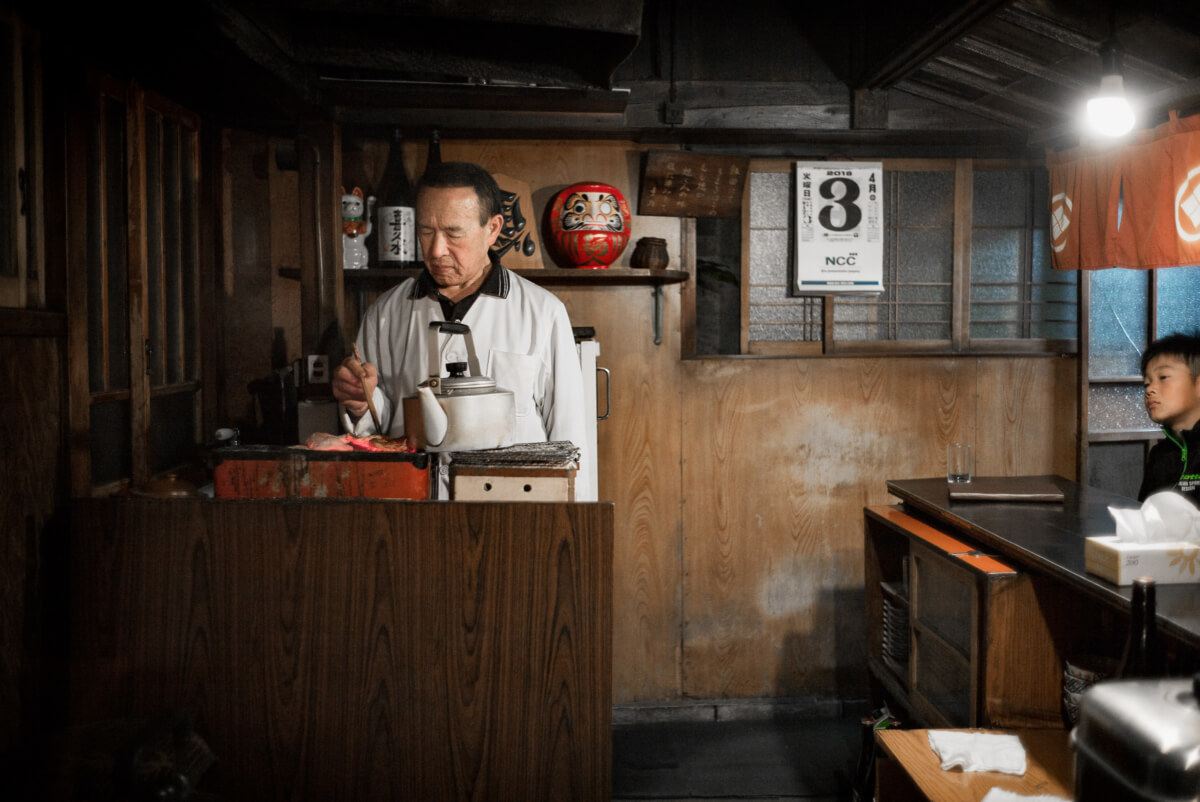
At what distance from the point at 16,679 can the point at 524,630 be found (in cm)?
124

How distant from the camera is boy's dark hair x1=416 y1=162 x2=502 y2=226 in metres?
2.92

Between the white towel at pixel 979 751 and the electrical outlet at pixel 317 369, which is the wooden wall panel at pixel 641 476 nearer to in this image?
the electrical outlet at pixel 317 369

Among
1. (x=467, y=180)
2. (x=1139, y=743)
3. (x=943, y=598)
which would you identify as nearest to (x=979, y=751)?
(x=943, y=598)

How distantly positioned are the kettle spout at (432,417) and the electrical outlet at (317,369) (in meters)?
1.72

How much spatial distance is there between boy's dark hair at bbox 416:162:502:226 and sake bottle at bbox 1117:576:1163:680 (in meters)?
2.22

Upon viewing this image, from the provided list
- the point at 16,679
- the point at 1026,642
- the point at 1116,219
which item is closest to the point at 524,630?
the point at 16,679

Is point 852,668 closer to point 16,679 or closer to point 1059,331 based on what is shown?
point 1059,331

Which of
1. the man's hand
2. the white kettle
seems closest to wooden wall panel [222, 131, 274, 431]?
the man's hand

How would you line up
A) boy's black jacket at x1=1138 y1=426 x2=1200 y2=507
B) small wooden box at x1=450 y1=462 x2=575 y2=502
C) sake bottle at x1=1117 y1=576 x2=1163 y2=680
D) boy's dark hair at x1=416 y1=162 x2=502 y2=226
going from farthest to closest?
boy's black jacket at x1=1138 y1=426 x2=1200 y2=507 → boy's dark hair at x1=416 y1=162 x2=502 y2=226 → small wooden box at x1=450 y1=462 x2=575 y2=502 → sake bottle at x1=1117 y1=576 x2=1163 y2=680

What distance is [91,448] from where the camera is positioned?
104 inches

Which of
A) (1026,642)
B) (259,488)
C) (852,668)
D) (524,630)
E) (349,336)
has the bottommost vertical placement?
(852,668)

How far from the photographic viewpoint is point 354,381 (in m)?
2.55

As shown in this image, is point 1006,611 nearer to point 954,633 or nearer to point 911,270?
point 954,633

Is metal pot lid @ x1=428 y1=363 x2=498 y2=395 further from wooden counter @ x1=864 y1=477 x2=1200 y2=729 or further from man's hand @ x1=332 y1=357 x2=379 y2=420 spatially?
wooden counter @ x1=864 y1=477 x2=1200 y2=729
